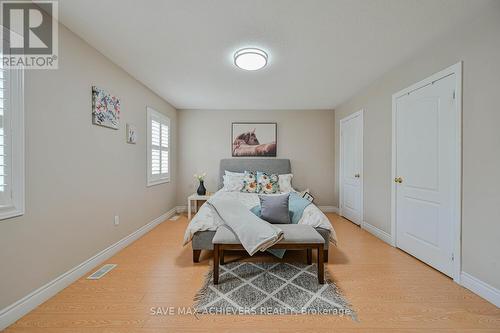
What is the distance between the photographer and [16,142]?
1550 mm

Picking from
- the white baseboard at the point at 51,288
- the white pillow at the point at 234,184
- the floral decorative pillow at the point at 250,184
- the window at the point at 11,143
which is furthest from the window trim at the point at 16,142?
the floral decorative pillow at the point at 250,184

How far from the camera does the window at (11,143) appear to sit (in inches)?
58.3

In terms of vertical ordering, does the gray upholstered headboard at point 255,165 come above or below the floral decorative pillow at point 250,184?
above

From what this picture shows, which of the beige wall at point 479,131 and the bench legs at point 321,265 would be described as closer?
the beige wall at point 479,131

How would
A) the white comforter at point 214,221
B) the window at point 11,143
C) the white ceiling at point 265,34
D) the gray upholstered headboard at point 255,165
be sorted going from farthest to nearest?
the gray upholstered headboard at point 255,165 → the white comforter at point 214,221 → the white ceiling at point 265,34 → the window at point 11,143

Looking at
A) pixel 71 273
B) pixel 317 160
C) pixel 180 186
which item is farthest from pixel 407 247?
pixel 180 186

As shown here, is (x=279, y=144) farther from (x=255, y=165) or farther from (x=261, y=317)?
(x=261, y=317)

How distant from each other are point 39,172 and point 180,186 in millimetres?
3235

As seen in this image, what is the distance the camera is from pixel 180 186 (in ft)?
16.2

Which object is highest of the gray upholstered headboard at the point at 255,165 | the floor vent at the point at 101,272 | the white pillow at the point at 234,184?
the gray upholstered headboard at the point at 255,165

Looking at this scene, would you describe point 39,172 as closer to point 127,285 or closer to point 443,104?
point 127,285

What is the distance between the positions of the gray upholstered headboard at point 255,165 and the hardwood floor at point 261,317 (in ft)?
7.76

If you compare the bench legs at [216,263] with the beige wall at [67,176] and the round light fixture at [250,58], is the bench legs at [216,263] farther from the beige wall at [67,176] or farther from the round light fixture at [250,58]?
the round light fixture at [250,58]

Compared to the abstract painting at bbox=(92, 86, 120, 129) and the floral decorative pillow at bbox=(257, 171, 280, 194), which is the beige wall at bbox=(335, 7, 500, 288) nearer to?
the floral decorative pillow at bbox=(257, 171, 280, 194)
